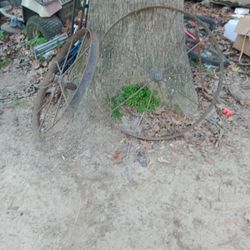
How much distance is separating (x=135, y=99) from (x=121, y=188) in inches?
35.5

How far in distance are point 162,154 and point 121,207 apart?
2.03 ft

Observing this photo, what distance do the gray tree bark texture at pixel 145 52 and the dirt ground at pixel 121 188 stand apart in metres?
0.36

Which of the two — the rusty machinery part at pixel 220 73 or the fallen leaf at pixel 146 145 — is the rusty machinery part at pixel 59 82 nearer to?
the rusty machinery part at pixel 220 73

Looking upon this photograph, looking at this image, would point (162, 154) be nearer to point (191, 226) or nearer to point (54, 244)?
point (191, 226)

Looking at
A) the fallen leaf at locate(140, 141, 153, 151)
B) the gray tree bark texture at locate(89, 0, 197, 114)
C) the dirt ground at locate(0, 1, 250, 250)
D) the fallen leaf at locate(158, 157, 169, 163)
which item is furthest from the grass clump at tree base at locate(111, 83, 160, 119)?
the fallen leaf at locate(158, 157, 169, 163)

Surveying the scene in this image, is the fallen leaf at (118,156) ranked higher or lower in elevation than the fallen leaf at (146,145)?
lower

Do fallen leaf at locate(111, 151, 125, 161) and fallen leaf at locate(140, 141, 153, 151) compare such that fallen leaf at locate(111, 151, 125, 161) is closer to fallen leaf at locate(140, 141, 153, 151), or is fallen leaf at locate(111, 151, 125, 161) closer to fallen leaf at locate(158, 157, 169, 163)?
fallen leaf at locate(140, 141, 153, 151)

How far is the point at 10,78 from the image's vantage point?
3844 mm

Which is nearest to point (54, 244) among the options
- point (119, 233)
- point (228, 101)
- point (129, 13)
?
point (119, 233)

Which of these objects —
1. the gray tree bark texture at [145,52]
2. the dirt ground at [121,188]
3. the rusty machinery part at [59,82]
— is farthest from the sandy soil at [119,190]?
the gray tree bark texture at [145,52]

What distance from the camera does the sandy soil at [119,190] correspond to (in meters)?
2.30

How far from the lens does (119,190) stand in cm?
259

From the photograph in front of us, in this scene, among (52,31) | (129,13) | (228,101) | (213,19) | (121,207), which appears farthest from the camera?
(213,19)

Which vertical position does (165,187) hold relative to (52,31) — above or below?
below
